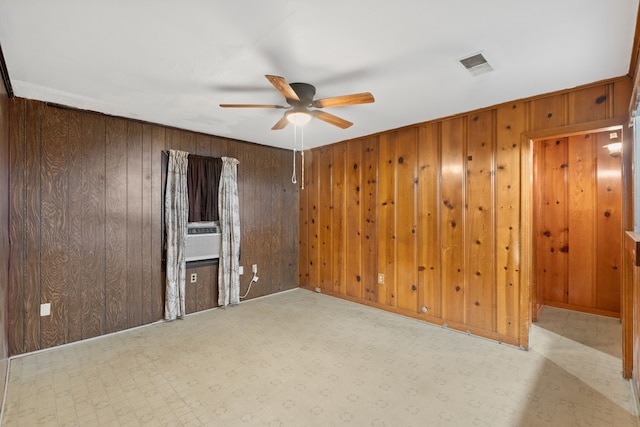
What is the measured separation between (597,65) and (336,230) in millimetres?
3311

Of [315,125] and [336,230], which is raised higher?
[315,125]

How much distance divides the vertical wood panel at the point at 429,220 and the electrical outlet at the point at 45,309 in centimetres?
389

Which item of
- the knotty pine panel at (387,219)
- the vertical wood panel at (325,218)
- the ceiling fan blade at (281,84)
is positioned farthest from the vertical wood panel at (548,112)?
the vertical wood panel at (325,218)

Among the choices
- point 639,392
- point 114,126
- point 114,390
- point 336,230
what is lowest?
point 114,390

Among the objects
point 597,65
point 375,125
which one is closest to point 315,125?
point 375,125

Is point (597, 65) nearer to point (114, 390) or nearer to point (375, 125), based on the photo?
point (375, 125)

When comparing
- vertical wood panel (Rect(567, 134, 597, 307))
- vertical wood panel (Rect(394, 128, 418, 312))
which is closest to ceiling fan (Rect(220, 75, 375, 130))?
vertical wood panel (Rect(394, 128, 418, 312))

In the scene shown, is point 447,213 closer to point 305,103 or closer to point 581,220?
point 305,103

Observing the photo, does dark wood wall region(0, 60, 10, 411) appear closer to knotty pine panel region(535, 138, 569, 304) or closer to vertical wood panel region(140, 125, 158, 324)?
vertical wood panel region(140, 125, 158, 324)

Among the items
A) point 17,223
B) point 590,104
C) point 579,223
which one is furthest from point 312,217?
point 579,223

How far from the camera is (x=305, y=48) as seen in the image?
192 cm

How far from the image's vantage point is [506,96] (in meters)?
2.75

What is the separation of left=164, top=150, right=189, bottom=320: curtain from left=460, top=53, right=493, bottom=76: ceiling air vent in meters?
3.20

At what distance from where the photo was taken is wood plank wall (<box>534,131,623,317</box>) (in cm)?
374
